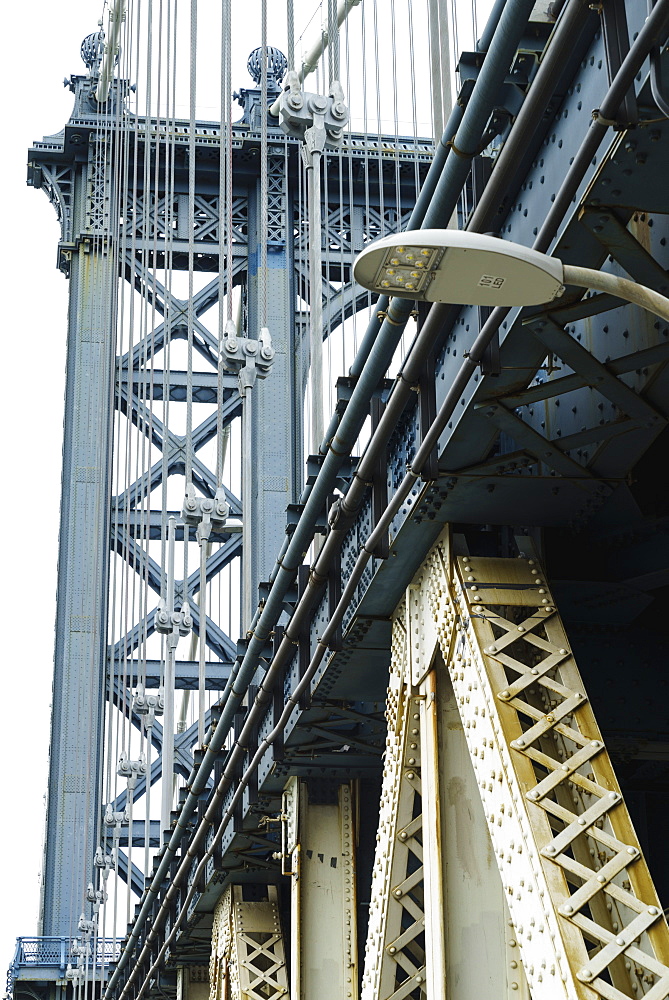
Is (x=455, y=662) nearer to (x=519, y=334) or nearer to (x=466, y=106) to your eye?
(x=519, y=334)

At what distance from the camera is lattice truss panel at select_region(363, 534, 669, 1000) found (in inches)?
336

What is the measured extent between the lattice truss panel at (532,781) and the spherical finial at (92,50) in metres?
37.2

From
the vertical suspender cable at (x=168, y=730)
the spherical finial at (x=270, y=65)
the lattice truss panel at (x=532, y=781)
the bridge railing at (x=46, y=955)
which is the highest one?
the spherical finial at (x=270, y=65)

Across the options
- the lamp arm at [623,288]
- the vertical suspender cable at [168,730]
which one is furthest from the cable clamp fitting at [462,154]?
the vertical suspender cable at [168,730]

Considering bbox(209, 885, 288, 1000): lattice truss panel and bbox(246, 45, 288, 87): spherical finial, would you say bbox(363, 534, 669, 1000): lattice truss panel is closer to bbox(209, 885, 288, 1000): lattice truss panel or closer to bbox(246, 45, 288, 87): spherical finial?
bbox(209, 885, 288, 1000): lattice truss panel

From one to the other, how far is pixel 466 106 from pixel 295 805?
393 inches

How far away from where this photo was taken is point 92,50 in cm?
4712

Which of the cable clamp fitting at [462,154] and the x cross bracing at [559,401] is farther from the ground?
the cable clamp fitting at [462,154]

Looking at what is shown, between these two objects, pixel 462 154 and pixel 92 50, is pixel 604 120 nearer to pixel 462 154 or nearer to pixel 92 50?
pixel 462 154

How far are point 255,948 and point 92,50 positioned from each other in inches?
1267

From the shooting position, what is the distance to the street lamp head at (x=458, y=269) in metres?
6.27

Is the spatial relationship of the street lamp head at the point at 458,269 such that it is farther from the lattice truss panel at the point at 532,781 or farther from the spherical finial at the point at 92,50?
the spherical finial at the point at 92,50

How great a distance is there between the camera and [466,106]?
8.25 meters

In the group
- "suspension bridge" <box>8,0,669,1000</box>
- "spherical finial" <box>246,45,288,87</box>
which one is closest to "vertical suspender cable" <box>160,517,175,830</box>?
"suspension bridge" <box>8,0,669,1000</box>
